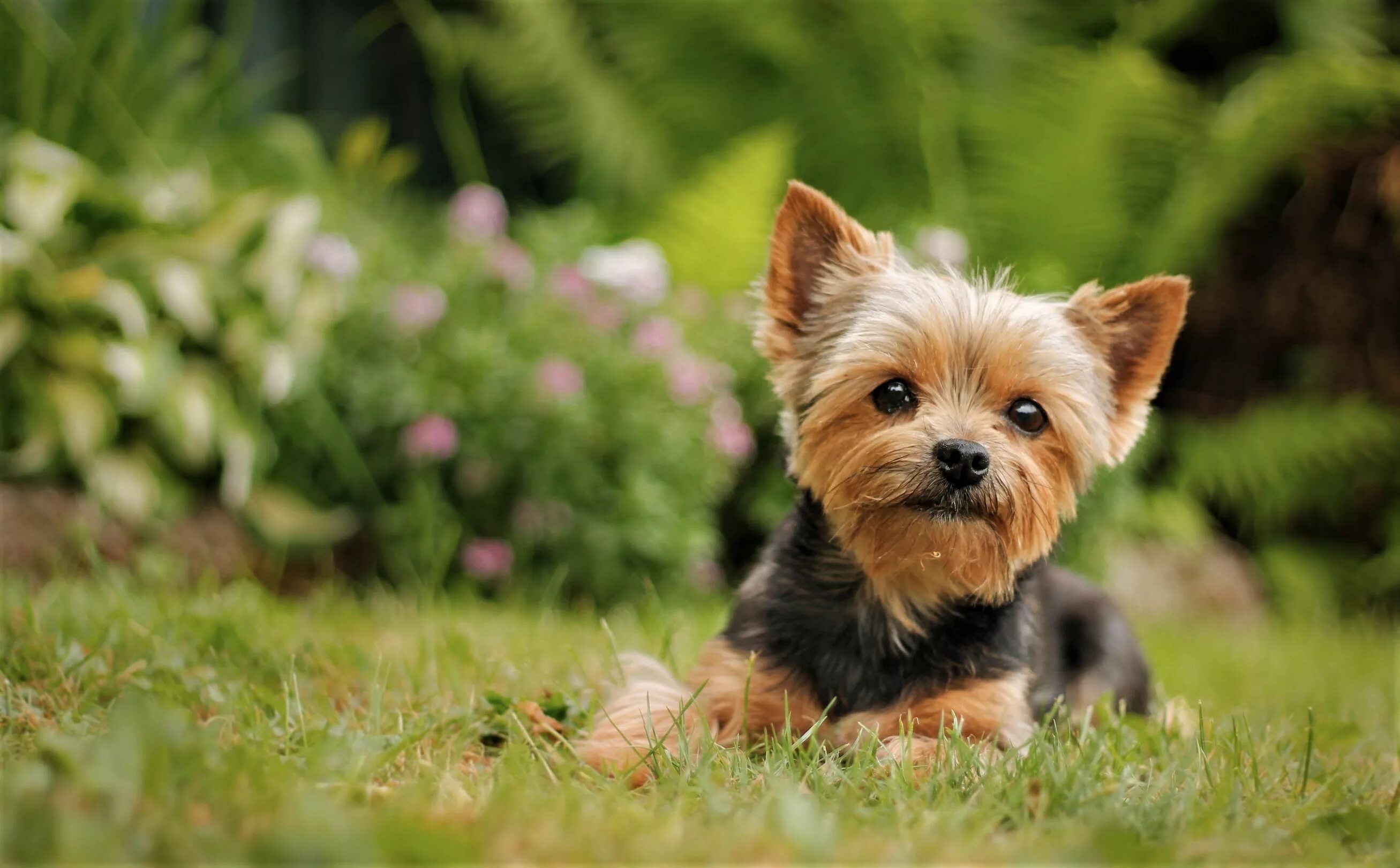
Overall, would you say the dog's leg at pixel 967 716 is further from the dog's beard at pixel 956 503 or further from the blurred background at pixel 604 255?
the blurred background at pixel 604 255

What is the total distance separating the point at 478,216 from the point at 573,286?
0.68 meters

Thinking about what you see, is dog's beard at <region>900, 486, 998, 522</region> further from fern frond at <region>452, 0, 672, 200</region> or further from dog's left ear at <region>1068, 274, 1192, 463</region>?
fern frond at <region>452, 0, 672, 200</region>

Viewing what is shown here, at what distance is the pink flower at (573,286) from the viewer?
19.8ft

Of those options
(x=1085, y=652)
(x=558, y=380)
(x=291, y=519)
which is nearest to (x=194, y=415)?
(x=291, y=519)

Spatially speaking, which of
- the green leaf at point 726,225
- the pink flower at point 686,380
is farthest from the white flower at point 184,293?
the green leaf at point 726,225

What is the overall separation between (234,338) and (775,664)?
12.0 feet

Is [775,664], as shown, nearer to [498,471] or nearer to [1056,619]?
[1056,619]

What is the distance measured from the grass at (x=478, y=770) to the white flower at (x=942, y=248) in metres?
2.62

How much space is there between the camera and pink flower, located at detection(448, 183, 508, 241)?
630 centimetres

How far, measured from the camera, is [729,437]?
591cm

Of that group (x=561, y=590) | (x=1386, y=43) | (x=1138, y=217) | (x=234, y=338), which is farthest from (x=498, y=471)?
(x=1386, y=43)

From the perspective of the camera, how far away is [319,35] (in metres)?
9.31

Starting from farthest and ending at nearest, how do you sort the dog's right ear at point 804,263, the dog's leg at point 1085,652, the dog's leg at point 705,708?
the dog's leg at point 1085,652 → the dog's right ear at point 804,263 → the dog's leg at point 705,708

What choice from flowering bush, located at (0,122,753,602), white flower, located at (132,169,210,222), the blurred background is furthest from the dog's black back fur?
white flower, located at (132,169,210,222)
